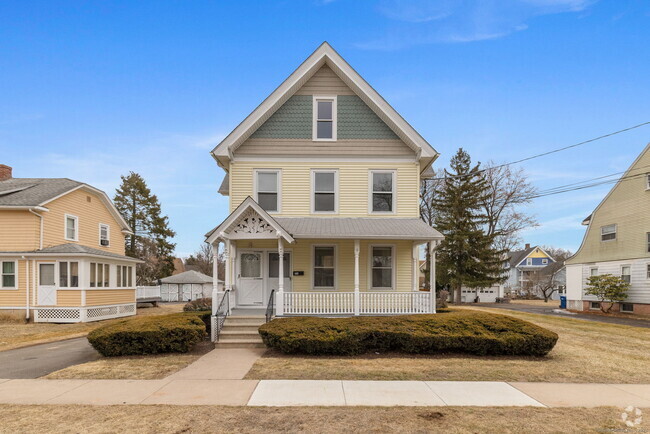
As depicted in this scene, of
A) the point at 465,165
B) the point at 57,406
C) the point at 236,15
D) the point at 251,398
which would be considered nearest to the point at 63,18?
the point at 236,15

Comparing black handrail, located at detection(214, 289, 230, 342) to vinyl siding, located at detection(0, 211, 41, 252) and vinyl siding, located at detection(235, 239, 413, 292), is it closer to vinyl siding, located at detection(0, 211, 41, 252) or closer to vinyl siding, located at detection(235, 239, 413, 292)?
vinyl siding, located at detection(235, 239, 413, 292)

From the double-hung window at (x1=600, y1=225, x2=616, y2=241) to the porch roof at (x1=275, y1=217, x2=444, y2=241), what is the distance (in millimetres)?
17992

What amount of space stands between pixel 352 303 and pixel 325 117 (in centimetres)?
699

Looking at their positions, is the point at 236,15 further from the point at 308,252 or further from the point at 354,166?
the point at 308,252

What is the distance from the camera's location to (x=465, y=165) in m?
37.6

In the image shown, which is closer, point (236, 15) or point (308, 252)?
point (308, 252)

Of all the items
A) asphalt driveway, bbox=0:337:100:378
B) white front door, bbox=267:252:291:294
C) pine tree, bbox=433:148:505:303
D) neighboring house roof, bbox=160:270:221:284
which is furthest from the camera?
neighboring house roof, bbox=160:270:221:284

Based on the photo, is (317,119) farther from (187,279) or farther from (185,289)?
(185,289)

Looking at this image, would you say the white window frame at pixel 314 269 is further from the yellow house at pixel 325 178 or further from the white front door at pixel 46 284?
the white front door at pixel 46 284

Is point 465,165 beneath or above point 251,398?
above

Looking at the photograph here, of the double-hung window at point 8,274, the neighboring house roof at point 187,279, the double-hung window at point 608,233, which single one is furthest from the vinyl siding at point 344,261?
the neighboring house roof at point 187,279

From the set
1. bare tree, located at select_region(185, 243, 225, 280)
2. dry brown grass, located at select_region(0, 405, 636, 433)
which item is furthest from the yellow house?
bare tree, located at select_region(185, 243, 225, 280)

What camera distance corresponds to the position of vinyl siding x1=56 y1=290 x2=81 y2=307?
60.4ft

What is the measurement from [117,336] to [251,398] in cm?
505
